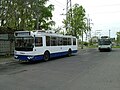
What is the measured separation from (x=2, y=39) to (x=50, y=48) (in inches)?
243

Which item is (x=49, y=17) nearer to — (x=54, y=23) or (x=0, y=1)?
(x=54, y=23)

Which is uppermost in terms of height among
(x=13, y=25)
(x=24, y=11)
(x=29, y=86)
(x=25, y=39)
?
(x=24, y=11)

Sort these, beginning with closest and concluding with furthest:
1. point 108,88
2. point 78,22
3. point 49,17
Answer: point 108,88 < point 49,17 < point 78,22

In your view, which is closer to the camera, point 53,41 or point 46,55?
point 46,55

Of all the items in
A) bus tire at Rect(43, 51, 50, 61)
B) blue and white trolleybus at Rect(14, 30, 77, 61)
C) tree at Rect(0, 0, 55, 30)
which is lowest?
bus tire at Rect(43, 51, 50, 61)

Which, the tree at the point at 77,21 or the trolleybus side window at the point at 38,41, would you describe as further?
the tree at the point at 77,21

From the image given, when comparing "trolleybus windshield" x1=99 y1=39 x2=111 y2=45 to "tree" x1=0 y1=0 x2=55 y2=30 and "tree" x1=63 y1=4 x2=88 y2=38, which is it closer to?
"tree" x1=63 y1=4 x2=88 y2=38

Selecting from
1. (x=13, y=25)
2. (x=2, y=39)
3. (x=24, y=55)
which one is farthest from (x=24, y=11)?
(x=24, y=55)

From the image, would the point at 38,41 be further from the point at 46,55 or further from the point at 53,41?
the point at 53,41

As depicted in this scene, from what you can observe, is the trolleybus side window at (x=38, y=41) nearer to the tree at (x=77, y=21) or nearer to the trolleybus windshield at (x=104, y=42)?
the trolleybus windshield at (x=104, y=42)

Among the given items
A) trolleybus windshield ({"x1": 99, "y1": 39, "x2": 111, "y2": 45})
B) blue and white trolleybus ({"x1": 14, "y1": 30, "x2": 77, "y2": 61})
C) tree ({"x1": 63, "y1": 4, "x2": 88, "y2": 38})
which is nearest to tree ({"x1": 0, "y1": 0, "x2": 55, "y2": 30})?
blue and white trolleybus ({"x1": 14, "y1": 30, "x2": 77, "y2": 61})

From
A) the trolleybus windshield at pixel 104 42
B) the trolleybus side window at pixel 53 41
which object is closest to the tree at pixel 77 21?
the trolleybus windshield at pixel 104 42

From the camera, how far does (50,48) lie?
72.8 feet

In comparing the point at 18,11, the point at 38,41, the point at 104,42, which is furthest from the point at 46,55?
the point at 104,42
